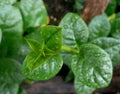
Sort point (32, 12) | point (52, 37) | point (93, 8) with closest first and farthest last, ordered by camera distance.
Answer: point (52, 37), point (32, 12), point (93, 8)

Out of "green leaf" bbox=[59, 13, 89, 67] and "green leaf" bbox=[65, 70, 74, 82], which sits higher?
"green leaf" bbox=[59, 13, 89, 67]

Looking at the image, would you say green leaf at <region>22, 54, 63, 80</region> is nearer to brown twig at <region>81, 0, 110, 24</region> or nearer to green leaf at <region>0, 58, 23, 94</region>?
green leaf at <region>0, 58, 23, 94</region>

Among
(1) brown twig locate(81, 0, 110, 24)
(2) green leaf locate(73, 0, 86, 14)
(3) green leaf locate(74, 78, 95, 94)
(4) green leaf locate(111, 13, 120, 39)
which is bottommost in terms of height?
(3) green leaf locate(74, 78, 95, 94)

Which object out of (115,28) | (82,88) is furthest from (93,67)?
(115,28)

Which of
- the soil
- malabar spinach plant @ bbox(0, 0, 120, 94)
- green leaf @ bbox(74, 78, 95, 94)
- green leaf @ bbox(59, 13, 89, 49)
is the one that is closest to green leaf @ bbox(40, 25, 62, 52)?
malabar spinach plant @ bbox(0, 0, 120, 94)

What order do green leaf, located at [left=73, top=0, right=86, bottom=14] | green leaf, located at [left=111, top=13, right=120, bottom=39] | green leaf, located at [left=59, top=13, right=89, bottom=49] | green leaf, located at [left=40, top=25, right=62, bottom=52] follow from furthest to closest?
green leaf, located at [left=73, top=0, right=86, bottom=14], green leaf, located at [left=111, top=13, right=120, bottom=39], green leaf, located at [left=59, top=13, right=89, bottom=49], green leaf, located at [left=40, top=25, right=62, bottom=52]

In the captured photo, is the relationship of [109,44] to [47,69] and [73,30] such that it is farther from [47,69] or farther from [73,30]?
[47,69]

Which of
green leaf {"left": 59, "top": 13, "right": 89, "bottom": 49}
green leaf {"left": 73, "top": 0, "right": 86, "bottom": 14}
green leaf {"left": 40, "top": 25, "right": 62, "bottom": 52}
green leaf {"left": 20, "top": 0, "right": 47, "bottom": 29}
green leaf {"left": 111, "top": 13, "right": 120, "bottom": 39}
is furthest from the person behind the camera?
green leaf {"left": 73, "top": 0, "right": 86, "bottom": 14}

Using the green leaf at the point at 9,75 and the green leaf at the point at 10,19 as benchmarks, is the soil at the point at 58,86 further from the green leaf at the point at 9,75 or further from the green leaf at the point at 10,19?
the green leaf at the point at 10,19
